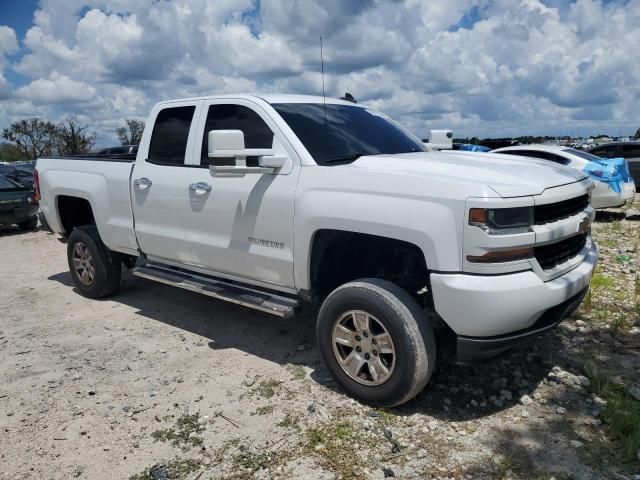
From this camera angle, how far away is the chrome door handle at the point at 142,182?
4965mm

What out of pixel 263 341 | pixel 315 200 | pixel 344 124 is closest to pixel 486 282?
pixel 315 200

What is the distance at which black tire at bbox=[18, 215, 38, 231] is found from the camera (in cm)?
1259

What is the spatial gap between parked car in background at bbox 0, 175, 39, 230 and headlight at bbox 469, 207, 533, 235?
1184 cm

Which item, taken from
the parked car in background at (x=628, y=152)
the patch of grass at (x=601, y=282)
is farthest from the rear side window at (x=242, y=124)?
the parked car in background at (x=628, y=152)

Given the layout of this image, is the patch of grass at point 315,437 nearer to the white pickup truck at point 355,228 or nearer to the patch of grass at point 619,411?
the white pickup truck at point 355,228

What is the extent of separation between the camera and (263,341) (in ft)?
16.0

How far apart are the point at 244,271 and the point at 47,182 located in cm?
331

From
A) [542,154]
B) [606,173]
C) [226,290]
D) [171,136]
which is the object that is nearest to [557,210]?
[226,290]

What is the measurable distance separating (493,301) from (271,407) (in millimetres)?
1655

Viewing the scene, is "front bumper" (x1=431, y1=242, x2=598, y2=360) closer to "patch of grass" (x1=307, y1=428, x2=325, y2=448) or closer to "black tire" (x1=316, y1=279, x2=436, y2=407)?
"black tire" (x1=316, y1=279, x2=436, y2=407)

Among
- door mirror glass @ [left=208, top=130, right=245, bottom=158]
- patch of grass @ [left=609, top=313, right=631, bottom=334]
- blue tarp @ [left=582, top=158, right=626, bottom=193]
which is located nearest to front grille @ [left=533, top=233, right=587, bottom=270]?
patch of grass @ [left=609, top=313, right=631, bottom=334]

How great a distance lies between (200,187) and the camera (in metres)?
4.48

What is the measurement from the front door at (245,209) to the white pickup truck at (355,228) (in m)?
0.01

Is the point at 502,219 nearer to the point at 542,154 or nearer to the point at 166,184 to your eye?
the point at 166,184
